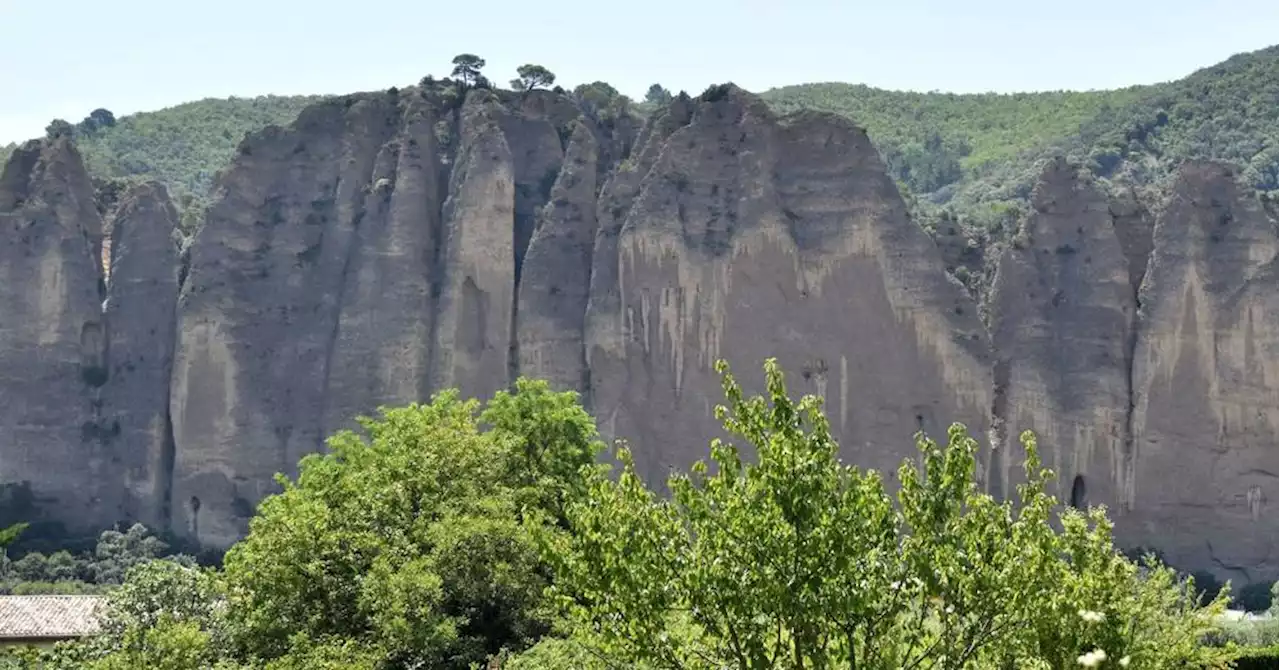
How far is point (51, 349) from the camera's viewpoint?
242 feet

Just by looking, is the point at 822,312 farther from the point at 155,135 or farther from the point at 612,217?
the point at 155,135

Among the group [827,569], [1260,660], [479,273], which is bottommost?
[1260,660]

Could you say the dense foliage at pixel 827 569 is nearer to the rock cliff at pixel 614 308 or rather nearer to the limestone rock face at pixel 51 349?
the rock cliff at pixel 614 308

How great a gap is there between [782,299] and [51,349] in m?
28.2

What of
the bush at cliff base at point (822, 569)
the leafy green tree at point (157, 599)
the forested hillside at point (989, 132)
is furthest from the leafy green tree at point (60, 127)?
the bush at cliff base at point (822, 569)

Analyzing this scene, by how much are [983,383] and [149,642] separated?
4164 cm

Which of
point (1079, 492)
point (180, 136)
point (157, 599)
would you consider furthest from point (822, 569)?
point (180, 136)

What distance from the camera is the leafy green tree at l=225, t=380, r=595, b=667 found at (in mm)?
27078

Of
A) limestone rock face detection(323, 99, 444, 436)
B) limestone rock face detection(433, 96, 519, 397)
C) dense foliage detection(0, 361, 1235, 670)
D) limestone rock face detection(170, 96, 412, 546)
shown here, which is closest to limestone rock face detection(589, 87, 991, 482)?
limestone rock face detection(433, 96, 519, 397)

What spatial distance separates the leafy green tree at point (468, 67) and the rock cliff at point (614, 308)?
4.91 meters

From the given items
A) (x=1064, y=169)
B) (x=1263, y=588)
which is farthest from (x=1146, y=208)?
(x=1263, y=588)

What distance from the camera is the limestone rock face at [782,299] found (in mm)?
64125

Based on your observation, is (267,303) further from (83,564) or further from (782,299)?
(782,299)

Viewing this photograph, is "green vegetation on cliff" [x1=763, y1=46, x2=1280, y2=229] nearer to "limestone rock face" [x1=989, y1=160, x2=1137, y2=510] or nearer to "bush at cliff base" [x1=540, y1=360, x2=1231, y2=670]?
"limestone rock face" [x1=989, y1=160, x2=1137, y2=510]
